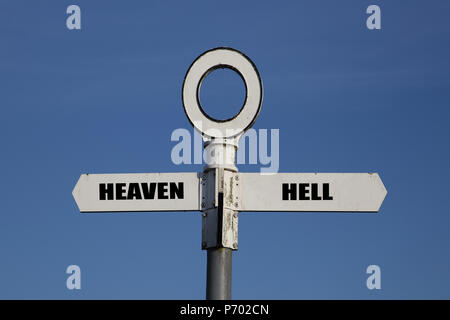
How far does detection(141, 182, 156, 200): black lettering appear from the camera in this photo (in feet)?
27.6

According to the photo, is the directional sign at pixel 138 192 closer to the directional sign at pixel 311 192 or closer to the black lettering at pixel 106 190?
the black lettering at pixel 106 190

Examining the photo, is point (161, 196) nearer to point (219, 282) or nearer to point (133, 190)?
point (133, 190)

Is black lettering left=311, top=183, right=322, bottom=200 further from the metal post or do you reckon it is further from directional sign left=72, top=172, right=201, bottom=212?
directional sign left=72, top=172, right=201, bottom=212

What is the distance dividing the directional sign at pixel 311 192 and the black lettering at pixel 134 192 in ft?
2.29

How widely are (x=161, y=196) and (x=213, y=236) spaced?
486 mm

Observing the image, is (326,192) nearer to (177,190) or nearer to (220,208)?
(220,208)

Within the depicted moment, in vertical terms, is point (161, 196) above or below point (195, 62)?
below

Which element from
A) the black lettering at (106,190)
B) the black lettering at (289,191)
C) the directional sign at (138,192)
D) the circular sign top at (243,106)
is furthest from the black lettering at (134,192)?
the black lettering at (289,191)

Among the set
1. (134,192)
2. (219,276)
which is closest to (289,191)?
(219,276)

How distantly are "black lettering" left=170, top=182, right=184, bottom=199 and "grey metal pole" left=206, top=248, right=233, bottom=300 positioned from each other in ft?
1.49

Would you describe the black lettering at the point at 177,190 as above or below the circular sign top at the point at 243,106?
below

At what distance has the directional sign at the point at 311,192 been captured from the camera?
8297 millimetres
